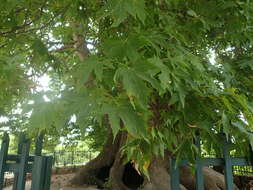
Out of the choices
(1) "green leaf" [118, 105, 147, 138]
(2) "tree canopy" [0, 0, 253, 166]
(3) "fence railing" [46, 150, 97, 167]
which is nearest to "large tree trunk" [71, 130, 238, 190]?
(2) "tree canopy" [0, 0, 253, 166]

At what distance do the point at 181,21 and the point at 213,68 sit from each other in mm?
546

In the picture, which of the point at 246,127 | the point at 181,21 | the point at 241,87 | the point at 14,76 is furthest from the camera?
the point at 181,21

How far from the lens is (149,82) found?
1.17 metres

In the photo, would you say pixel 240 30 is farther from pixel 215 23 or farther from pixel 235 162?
pixel 235 162

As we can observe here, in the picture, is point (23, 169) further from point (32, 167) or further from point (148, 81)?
point (148, 81)

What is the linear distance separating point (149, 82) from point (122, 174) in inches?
219

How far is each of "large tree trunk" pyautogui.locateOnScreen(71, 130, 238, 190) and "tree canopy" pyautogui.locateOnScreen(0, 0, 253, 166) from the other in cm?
245

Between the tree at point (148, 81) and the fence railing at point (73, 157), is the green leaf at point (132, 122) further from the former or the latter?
the fence railing at point (73, 157)

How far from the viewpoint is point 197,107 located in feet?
4.94

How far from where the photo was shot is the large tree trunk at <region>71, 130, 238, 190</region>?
5066mm

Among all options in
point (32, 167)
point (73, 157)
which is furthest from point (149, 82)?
point (73, 157)

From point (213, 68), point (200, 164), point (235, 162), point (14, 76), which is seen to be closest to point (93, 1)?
point (14, 76)

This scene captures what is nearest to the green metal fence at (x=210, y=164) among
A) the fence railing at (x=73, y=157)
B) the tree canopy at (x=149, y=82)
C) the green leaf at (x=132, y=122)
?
the tree canopy at (x=149, y=82)

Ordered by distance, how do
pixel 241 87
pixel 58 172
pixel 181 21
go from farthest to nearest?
pixel 58 172
pixel 181 21
pixel 241 87
